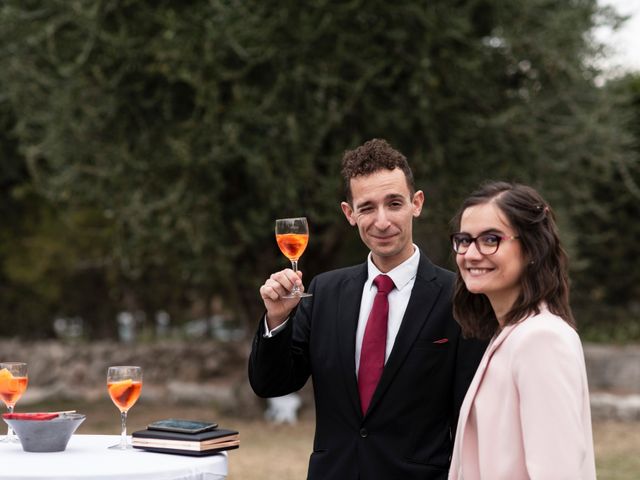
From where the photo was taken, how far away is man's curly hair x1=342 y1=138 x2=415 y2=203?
11.7 feet

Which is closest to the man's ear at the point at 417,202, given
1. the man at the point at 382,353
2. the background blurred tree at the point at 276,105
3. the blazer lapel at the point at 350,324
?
the man at the point at 382,353

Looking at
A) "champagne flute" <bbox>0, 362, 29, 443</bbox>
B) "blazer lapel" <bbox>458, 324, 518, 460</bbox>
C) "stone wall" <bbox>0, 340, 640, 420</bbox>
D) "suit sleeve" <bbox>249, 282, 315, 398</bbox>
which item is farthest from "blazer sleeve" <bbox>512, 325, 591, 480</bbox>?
"stone wall" <bbox>0, 340, 640, 420</bbox>

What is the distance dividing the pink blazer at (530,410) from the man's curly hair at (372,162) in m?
0.97

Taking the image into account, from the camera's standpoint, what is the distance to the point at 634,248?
15.5 m

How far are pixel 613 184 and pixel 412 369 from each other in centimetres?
1267

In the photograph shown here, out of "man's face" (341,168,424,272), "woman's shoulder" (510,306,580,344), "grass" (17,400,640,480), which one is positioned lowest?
"grass" (17,400,640,480)

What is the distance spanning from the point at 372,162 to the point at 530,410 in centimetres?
128

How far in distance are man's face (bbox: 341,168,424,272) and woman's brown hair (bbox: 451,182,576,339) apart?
1.81 feet

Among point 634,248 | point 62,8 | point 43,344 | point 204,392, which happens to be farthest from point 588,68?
point 43,344

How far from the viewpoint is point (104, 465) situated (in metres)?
3.37

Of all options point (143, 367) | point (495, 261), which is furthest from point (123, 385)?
point (143, 367)

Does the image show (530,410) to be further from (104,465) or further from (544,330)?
(104,465)

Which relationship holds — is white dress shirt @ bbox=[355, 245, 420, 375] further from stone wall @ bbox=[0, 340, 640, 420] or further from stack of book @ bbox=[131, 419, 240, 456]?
stone wall @ bbox=[0, 340, 640, 420]

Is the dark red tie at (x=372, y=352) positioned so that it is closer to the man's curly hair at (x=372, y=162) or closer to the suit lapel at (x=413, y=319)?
the suit lapel at (x=413, y=319)
